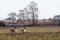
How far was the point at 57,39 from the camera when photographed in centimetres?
2069

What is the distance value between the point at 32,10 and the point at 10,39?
6706 centimetres

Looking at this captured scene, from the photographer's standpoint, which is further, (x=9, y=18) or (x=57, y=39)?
(x=9, y=18)

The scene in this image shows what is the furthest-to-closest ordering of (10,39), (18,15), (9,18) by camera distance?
(9,18) < (18,15) < (10,39)

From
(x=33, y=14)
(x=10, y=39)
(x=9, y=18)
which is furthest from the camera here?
(x=9, y=18)

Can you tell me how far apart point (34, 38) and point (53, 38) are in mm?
1921

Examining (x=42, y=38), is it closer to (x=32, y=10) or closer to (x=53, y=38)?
(x=53, y=38)

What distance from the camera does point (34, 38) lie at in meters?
20.8

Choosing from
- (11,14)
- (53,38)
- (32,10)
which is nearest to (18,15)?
(11,14)

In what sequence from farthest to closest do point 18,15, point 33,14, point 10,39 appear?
1. point 18,15
2. point 33,14
3. point 10,39

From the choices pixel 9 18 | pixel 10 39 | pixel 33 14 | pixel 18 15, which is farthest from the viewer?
pixel 9 18

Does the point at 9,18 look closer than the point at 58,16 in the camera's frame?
No

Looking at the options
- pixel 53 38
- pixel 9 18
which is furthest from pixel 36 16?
pixel 53 38

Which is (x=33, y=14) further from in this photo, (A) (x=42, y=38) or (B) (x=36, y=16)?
(A) (x=42, y=38)

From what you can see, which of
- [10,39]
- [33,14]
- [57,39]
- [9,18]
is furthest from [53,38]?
[9,18]
